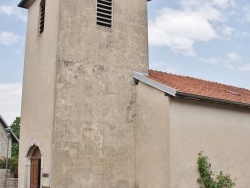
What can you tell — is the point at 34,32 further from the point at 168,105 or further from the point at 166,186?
the point at 166,186

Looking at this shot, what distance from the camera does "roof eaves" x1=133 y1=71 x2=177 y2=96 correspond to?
12.6 meters

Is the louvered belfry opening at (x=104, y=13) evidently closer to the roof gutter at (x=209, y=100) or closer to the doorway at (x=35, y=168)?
the roof gutter at (x=209, y=100)

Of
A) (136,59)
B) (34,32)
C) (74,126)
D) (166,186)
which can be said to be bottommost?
(166,186)

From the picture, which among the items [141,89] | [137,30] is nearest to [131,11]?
[137,30]

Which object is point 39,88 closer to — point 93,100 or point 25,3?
point 93,100

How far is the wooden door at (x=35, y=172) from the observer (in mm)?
14242

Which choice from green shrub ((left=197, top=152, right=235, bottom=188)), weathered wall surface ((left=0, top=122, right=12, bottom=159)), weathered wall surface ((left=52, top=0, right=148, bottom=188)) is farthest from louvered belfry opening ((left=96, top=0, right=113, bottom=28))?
weathered wall surface ((left=0, top=122, right=12, bottom=159))

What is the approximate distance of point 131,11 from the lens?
15.7 metres

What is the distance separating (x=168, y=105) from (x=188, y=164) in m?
2.19

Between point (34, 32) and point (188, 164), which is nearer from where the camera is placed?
point (188, 164)

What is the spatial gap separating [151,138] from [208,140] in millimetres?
2140

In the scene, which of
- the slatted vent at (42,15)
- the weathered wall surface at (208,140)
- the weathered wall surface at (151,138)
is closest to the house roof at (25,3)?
the slatted vent at (42,15)

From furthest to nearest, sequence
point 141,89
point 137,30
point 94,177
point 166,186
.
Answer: point 137,30 < point 141,89 < point 94,177 < point 166,186

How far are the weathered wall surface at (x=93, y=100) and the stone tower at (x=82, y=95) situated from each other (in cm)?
3
